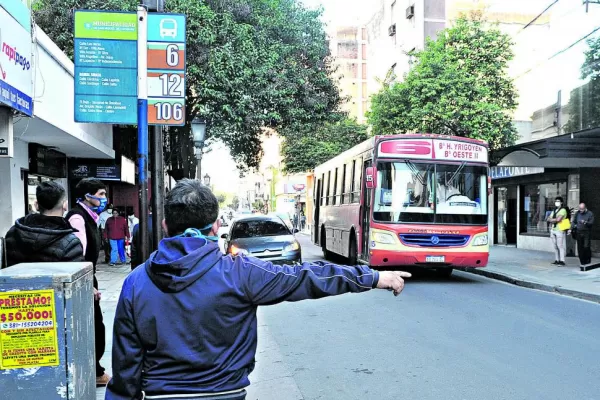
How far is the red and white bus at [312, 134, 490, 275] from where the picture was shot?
11.6 m

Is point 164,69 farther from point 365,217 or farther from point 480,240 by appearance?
point 480,240

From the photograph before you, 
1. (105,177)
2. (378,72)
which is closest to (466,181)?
(105,177)

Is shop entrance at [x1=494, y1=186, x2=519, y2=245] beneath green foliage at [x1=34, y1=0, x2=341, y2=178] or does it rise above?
beneath

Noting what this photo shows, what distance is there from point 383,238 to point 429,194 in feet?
4.53

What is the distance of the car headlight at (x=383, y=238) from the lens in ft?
38.2

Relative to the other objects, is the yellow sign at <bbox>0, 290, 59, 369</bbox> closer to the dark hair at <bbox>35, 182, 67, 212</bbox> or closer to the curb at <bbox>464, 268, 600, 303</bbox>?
the dark hair at <bbox>35, 182, 67, 212</bbox>

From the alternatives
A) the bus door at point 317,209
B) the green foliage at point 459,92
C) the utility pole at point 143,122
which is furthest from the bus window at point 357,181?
the utility pole at point 143,122

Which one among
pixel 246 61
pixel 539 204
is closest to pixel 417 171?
pixel 246 61

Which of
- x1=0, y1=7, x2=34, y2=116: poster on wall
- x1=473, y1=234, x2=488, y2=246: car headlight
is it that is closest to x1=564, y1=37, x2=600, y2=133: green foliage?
x1=473, y1=234, x2=488, y2=246: car headlight

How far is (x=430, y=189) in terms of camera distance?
1175 centimetres

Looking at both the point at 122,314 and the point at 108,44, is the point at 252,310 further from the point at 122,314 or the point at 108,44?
the point at 108,44

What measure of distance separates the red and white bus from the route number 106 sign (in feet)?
19.2

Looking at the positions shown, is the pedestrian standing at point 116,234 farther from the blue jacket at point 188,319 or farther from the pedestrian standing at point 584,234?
the blue jacket at point 188,319

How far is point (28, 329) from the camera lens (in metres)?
2.40
